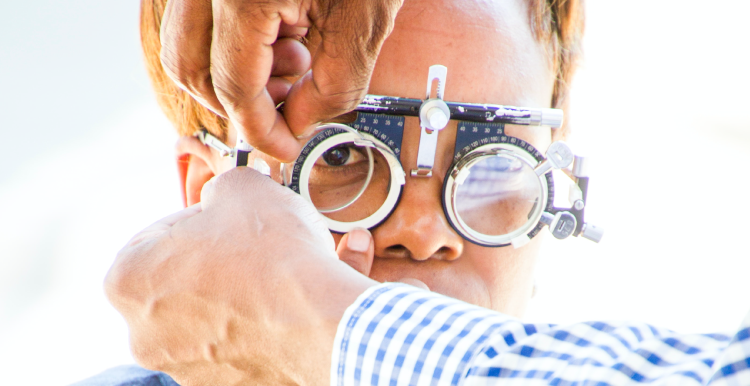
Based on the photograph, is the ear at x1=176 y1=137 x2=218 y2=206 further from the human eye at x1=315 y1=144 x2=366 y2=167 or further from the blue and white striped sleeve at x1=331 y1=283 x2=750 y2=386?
the blue and white striped sleeve at x1=331 y1=283 x2=750 y2=386

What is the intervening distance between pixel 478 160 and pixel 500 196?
18 cm

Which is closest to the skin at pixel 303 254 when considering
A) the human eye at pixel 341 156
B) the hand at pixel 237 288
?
the hand at pixel 237 288

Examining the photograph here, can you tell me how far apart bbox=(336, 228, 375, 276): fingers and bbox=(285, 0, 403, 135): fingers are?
38cm

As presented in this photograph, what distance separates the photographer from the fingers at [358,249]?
121 cm

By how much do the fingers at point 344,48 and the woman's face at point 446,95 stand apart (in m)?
0.40

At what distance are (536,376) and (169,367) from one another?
24.6 inches

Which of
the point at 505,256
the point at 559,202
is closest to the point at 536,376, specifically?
the point at 505,256

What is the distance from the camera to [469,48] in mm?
1323

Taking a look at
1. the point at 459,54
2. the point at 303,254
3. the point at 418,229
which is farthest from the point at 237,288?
the point at 459,54

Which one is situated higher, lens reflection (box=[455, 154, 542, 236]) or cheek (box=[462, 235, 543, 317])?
lens reflection (box=[455, 154, 542, 236])

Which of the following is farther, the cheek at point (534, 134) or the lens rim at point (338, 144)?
the cheek at point (534, 134)

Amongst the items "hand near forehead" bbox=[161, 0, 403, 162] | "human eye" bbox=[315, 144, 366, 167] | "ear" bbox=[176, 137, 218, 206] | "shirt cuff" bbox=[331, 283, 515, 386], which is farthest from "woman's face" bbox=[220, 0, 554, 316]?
"shirt cuff" bbox=[331, 283, 515, 386]

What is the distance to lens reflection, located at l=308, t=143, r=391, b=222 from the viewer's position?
129 cm

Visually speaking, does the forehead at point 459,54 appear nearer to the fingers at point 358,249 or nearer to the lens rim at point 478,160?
the lens rim at point 478,160
